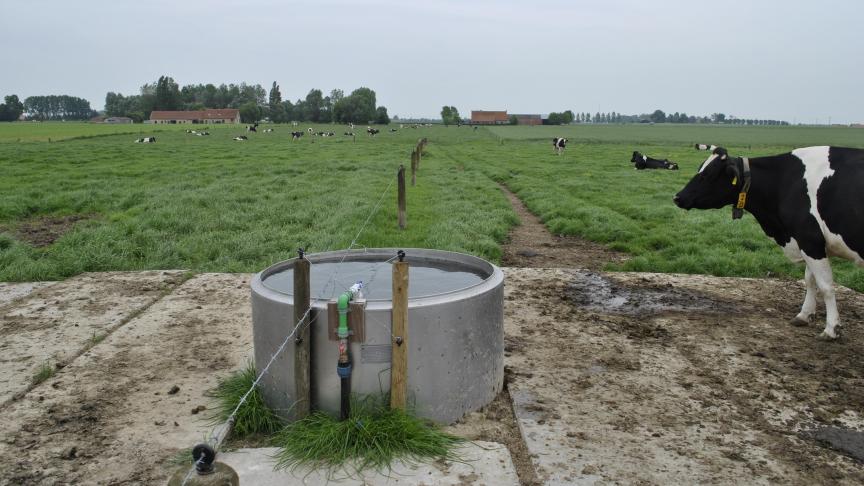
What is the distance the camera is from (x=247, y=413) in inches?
174

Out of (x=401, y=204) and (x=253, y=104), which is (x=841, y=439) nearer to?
(x=401, y=204)

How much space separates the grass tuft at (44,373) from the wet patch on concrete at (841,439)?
5865 millimetres

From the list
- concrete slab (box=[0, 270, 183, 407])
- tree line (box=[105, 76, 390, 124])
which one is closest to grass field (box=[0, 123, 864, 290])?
concrete slab (box=[0, 270, 183, 407])

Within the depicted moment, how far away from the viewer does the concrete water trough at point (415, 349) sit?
419cm

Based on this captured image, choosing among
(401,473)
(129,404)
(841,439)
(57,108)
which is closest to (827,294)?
(841,439)

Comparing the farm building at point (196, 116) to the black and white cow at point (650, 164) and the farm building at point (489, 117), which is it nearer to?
the farm building at point (489, 117)

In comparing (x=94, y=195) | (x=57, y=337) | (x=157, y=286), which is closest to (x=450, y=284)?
(x=57, y=337)

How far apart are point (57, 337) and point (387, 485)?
4.24m

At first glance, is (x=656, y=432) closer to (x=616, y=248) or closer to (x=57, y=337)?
(x=57, y=337)

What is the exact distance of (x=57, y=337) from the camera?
6121 mm

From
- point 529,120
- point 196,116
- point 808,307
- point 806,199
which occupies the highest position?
point 529,120

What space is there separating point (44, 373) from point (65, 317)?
5.48 ft

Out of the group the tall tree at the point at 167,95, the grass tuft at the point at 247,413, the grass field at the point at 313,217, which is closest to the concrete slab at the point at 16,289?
the grass field at the point at 313,217

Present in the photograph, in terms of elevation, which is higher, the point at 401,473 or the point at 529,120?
the point at 529,120
